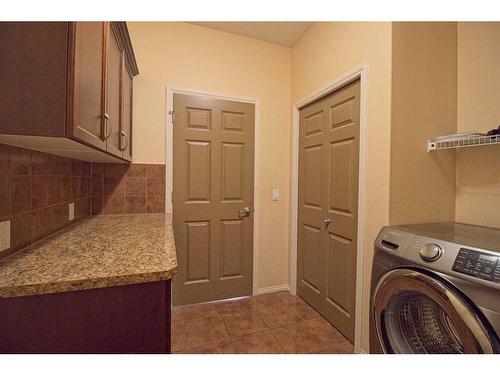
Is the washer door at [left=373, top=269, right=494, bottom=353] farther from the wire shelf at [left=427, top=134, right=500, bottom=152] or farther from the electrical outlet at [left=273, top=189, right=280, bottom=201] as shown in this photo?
the electrical outlet at [left=273, top=189, right=280, bottom=201]

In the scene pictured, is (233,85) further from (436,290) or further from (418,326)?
(418,326)

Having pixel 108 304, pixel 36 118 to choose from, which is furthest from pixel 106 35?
pixel 108 304

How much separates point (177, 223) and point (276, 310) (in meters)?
1.20

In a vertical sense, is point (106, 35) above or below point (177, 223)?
above

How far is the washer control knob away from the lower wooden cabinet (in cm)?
108

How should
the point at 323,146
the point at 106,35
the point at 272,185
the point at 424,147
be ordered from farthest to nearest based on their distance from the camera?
the point at 272,185 < the point at 323,146 < the point at 424,147 < the point at 106,35

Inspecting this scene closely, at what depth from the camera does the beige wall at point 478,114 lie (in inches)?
55.1

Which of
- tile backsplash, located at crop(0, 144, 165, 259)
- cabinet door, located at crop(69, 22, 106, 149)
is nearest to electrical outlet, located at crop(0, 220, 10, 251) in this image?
tile backsplash, located at crop(0, 144, 165, 259)

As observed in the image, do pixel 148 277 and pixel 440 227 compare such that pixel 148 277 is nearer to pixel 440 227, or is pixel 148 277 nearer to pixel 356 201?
pixel 356 201

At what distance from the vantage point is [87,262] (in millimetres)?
814

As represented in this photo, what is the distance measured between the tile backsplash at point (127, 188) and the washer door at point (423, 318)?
1766 millimetres

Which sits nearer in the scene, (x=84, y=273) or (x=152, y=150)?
(x=84, y=273)

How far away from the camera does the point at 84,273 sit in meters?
0.71

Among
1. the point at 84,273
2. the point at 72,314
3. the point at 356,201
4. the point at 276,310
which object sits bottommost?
the point at 276,310
